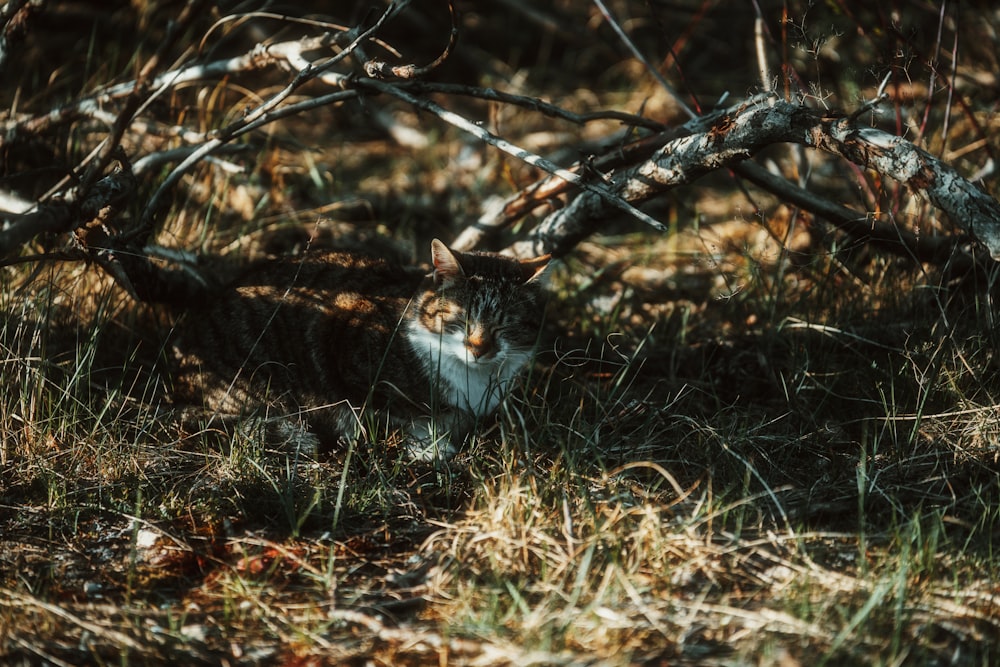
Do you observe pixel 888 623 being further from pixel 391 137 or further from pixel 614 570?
pixel 391 137

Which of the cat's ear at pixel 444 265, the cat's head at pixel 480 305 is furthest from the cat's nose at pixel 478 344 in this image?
the cat's ear at pixel 444 265

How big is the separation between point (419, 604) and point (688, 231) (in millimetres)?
3007

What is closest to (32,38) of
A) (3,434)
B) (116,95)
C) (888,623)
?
(116,95)

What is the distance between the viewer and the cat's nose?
3.11 m

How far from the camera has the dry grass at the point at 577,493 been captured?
2223mm

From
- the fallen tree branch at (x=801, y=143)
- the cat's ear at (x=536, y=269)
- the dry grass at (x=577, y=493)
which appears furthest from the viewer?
the cat's ear at (x=536, y=269)

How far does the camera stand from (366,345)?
3.32 meters

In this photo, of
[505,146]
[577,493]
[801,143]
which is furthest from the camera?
[505,146]

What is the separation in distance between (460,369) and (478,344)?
0.17 m

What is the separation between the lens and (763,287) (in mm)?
3936

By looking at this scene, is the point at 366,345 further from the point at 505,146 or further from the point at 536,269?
the point at 505,146

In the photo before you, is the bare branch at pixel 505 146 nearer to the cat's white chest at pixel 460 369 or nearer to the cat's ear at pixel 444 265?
the cat's ear at pixel 444 265

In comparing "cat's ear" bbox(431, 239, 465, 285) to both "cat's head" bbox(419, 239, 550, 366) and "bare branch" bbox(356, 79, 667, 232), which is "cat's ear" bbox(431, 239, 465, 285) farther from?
"bare branch" bbox(356, 79, 667, 232)

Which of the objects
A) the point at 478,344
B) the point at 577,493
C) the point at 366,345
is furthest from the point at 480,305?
the point at 577,493
